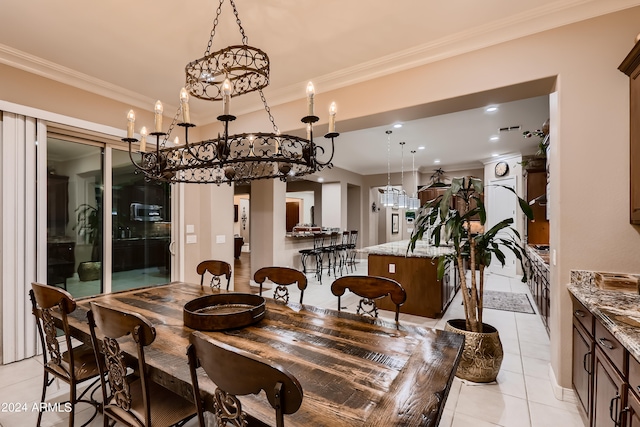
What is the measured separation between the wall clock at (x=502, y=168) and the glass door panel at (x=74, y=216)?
7.81 meters

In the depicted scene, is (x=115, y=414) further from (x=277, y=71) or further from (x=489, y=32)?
(x=489, y=32)

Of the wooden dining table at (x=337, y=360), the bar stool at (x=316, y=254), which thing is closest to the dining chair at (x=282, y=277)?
the wooden dining table at (x=337, y=360)

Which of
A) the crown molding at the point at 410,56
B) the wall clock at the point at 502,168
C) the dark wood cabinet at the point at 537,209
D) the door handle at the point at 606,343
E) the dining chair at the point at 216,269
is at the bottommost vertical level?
the door handle at the point at 606,343

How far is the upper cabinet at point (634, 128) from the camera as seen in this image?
6.07 feet

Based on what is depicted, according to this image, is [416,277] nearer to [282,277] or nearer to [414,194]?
[282,277]

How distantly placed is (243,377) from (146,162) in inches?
70.4

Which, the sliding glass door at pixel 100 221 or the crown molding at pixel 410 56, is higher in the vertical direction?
the crown molding at pixel 410 56

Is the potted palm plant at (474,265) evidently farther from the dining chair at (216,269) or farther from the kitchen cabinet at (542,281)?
the dining chair at (216,269)

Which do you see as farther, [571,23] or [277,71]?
→ [277,71]

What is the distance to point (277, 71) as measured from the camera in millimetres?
3051

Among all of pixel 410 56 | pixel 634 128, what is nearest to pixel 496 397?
pixel 634 128

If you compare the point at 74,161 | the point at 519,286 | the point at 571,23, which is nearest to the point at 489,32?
the point at 571,23

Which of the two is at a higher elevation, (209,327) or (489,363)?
(209,327)

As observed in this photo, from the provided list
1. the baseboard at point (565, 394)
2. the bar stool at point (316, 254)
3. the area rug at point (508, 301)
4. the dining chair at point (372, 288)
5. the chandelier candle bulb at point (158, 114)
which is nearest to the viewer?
the chandelier candle bulb at point (158, 114)
